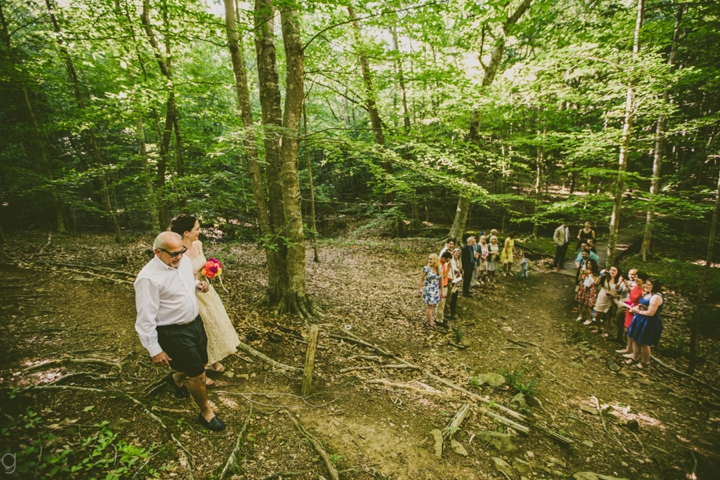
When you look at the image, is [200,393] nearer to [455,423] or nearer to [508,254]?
[455,423]

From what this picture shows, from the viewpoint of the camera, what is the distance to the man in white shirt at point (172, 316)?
2.69m

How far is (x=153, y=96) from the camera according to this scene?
7691mm

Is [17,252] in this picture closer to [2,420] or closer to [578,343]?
[2,420]

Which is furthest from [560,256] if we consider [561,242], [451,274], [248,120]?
[248,120]

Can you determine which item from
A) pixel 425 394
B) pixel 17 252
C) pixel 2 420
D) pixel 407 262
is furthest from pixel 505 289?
pixel 17 252

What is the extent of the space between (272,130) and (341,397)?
5171 millimetres

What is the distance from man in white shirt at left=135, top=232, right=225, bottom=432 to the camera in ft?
8.83

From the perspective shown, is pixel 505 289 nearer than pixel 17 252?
No

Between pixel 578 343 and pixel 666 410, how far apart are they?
2.32 metres

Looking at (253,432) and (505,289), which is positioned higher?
(253,432)

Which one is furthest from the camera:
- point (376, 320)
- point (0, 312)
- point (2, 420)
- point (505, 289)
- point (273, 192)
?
point (505, 289)

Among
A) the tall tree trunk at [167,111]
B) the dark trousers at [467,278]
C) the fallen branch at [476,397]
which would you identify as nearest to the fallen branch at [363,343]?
the fallen branch at [476,397]

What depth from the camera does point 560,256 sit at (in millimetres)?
12836

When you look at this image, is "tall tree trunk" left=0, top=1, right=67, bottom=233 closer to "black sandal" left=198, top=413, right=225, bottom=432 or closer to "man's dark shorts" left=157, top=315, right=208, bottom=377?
"man's dark shorts" left=157, top=315, right=208, bottom=377
